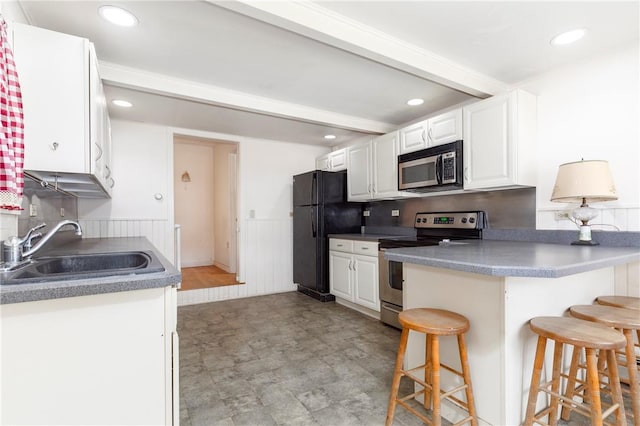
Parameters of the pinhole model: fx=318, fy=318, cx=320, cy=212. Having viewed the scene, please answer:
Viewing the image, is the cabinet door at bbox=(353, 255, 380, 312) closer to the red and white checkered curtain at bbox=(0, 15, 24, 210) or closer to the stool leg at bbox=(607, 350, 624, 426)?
the stool leg at bbox=(607, 350, 624, 426)

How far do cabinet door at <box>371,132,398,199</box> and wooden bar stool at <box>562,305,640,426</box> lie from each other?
6.73 feet

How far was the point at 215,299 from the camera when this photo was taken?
13.9 feet

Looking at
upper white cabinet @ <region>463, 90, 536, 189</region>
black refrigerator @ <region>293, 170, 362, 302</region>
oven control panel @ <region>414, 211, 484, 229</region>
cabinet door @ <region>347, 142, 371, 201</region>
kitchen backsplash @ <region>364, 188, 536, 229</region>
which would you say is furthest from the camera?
black refrigerator @ <region>293, 170, 362, 302</region>

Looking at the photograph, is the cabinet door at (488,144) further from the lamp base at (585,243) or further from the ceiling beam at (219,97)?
the ceiling beam at (219,97)

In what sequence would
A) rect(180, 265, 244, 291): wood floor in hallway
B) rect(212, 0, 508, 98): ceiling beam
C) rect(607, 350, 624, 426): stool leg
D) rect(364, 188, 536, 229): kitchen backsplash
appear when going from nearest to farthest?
rect(607, 350, 624, 426): stool leg → rect(212, 0, 508, 98): ceiling beam → rect(364, 188, 536, 229): kitchen backsplash → rect(180, 265, 244, 291): wood floor in hallway

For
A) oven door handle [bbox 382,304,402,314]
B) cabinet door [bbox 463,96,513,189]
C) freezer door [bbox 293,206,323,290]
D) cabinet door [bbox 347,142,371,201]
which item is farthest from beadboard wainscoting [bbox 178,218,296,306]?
cabinet door [bbox 463,96,513,189]

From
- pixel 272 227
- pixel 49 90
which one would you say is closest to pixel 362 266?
pixel 272 227

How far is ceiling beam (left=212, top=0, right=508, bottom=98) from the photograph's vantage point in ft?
5.47

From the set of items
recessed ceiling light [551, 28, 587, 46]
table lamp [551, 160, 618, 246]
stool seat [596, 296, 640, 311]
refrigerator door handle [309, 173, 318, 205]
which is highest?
recessed ceiling light [551, 28, 587, 46]

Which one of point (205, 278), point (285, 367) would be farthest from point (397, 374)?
point (205, 278)

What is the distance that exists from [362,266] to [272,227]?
1.68 m

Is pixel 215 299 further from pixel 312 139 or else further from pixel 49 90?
pixel 49 90

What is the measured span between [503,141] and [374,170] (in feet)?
4.98

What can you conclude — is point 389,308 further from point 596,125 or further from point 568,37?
point 568,37
